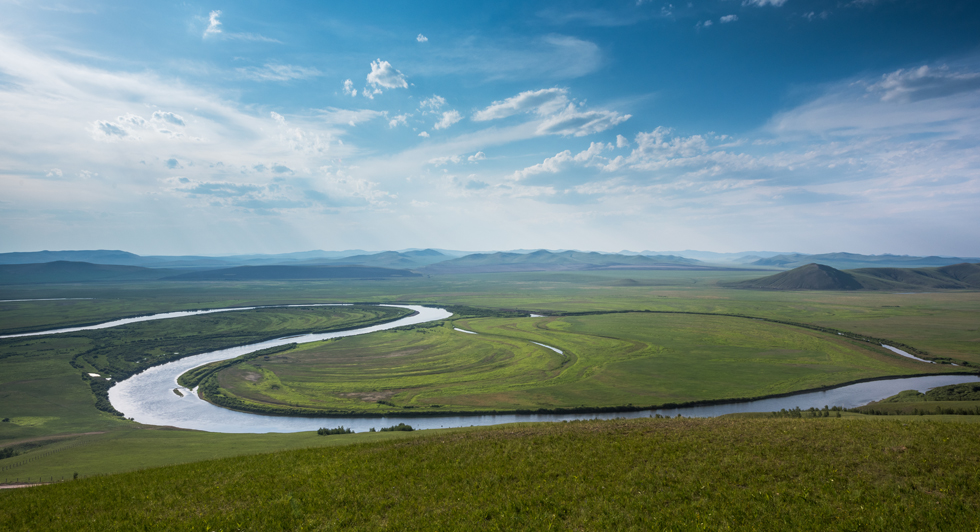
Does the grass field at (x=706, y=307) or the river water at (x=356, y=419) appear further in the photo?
the grass field at (x=706, y=307)

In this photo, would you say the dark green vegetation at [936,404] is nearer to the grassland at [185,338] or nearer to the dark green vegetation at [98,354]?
the grassland at [185,338]

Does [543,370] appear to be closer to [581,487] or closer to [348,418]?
[348,418]

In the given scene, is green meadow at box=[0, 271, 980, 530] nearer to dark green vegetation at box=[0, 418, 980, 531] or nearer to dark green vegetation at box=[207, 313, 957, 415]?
dark green vegetation at box=[0, 418, 980, 531]

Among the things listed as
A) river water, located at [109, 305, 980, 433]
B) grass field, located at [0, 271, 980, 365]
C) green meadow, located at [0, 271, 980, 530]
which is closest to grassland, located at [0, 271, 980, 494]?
grass field, located at [0, 271, 980, 365]


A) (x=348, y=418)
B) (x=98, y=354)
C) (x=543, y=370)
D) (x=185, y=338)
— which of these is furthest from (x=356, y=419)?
(x=185, y=338)

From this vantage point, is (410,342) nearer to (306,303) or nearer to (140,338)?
(140,338)

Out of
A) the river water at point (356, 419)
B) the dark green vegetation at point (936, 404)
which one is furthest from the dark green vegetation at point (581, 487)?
the river water at point (356, 419)
